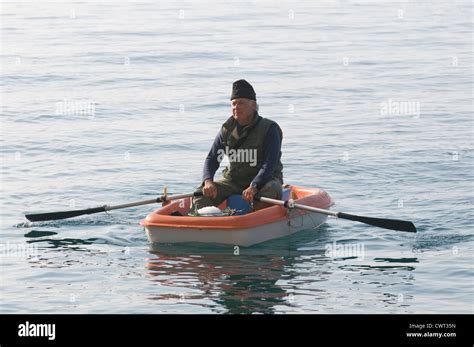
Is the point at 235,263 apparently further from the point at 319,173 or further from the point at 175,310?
the point at 319,173

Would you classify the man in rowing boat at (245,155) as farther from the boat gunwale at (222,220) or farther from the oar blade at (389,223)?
the oar blade at (389,223)

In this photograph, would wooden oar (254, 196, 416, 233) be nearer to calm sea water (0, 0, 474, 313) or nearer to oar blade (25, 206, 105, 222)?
calm sea water (0, 0, 474, 313)

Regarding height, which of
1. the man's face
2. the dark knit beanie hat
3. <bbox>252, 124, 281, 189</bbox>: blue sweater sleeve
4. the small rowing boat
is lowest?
the small rowing boat

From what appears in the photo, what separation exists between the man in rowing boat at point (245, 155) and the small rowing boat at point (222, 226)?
21 cm

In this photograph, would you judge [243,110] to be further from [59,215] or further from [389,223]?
[59,215]

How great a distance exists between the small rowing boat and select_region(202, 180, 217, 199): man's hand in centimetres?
31

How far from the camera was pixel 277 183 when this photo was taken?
14609 millimetres

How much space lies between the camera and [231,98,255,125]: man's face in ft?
47.5

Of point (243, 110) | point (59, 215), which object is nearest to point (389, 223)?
point (243, 110)

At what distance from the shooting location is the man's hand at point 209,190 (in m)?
14.6

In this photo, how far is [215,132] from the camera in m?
22.6

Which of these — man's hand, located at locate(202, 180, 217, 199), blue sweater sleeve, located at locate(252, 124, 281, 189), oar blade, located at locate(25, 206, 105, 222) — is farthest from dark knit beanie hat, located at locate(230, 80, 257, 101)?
oar blade, located at locate(25, 206, 105, 222)

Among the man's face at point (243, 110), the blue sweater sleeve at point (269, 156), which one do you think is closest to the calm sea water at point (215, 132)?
the blue sweater sleeve at point (269, 156)

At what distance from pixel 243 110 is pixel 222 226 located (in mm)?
1632
